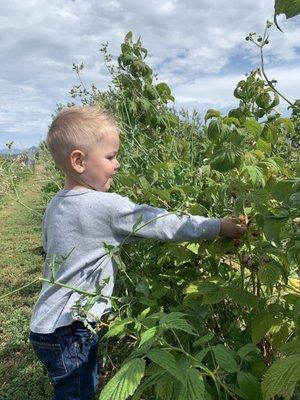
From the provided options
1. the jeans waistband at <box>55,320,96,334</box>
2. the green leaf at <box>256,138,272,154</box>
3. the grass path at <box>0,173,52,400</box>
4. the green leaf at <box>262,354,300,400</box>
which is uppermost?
the green leaf at <box>256,138,272,154</box>

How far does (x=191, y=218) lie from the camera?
1884 mm

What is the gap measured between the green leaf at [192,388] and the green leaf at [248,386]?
0.25m

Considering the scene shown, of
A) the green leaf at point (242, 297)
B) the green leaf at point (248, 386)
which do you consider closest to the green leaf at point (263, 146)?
the green leaf at point (242, 297)

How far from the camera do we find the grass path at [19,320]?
3201mm

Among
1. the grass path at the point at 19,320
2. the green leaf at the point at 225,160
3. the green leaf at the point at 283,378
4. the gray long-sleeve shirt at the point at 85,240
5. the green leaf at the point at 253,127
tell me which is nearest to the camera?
the green leaf at the point at 283,378

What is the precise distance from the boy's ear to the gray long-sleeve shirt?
90 mm

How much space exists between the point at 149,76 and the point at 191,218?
1.15 meters

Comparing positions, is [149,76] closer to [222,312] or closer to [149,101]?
[149,101]

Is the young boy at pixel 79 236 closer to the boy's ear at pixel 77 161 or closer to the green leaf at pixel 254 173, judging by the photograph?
the boy's ear at pixel 77 161

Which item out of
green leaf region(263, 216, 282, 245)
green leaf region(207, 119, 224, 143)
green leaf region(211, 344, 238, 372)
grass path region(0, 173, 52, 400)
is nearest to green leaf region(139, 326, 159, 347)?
green leaf region(211, 344, 238, 372)

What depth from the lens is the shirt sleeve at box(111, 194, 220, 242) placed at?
1833mm

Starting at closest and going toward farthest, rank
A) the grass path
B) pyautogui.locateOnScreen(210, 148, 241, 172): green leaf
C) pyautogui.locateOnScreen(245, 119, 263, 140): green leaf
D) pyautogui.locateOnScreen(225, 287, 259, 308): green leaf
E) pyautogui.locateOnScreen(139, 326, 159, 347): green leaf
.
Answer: pyautogui.locateOnScreen(139, 326, 159, 347): green leaf < pyautogui.locateOnScreen(210, 148, 241, 172): green leaf < pyautogui.locateOnScreen(225, 287, 259, 308): green leaf < pyautogui.locateOnScreen(245, 119, 263, 140): green leaf < the grass path

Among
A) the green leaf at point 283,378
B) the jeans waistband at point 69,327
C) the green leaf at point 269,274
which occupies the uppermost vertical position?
the green leaf at point 269,274

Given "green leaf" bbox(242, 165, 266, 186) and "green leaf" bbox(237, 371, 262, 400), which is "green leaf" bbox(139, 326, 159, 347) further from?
"green leaf" bbox(242, 165, 266, 186)
